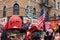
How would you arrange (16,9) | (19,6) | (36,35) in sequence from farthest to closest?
(16,9) < (19,6) < (36,35)

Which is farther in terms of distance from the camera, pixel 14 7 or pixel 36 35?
pixel 14 7

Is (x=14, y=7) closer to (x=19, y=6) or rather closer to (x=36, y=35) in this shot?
(x=19, y=6)

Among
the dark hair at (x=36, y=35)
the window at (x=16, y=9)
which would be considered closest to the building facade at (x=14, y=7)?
the window at (x=16, y=9)

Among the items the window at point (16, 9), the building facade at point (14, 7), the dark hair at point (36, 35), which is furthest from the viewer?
the window at point (16, 9)

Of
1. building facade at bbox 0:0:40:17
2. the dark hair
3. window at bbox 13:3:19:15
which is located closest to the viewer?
the dark hair

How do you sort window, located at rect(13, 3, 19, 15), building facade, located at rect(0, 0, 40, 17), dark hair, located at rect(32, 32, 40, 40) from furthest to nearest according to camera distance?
window, located at rect(13, 3, 19, 15)
building facade, located at rect(0, 0, 40, 17)
dark hair, located at rect(32, 32, 40, 40)

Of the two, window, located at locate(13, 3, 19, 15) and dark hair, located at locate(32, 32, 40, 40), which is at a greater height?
window, located at locate(13, 3, 19, 15)

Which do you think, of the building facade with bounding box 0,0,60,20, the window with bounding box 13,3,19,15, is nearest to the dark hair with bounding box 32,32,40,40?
the building facade with bounding box 0,0,60,20

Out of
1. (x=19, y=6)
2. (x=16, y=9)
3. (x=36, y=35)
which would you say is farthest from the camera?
(x=16, y=9)

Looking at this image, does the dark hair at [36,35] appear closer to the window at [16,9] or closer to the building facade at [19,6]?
the building facade at [19,6]

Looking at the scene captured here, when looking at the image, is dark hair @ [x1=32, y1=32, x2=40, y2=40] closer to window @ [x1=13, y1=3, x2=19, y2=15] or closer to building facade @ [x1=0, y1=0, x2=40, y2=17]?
building facade @ [x1=0, y1=0, x2=40, y2=17]

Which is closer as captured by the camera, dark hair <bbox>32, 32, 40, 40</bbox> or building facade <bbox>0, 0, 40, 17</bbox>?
dark hair <bbox>32, 32, 40, 40</bbox>

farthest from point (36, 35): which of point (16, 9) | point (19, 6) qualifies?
point (16, 9)

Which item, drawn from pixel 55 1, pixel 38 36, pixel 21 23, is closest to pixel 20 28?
pixel 21 23
